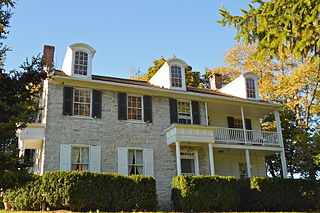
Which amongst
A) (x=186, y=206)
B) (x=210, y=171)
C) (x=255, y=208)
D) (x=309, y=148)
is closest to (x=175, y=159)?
(x=210, y=171)

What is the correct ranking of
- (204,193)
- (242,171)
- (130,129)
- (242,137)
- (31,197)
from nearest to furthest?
(31,197), (204,193), (130,129), (242,137), (242,171)

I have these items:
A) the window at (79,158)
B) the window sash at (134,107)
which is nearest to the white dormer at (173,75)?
the window sash at (134,107)

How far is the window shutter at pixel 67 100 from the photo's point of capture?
1569 centimetres

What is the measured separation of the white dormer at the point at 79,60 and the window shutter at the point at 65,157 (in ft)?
11.7

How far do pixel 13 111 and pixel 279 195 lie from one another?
12680mm

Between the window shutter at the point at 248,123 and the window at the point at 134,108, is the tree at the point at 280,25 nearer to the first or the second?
the window at the point at 134,108

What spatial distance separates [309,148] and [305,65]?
5.67 meters

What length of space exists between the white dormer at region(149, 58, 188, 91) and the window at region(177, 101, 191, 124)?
83cm

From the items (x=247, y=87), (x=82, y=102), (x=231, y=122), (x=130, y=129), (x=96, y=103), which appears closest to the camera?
(x=82, y=102)

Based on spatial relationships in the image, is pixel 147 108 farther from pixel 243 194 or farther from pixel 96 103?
pixel 243 194

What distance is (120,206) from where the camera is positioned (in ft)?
43.2

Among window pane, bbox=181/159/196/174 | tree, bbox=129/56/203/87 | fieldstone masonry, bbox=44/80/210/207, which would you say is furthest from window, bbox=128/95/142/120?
tree, bbox=129/56/203/87

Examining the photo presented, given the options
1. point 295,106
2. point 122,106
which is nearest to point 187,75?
point 295,106

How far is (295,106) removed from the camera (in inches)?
951
